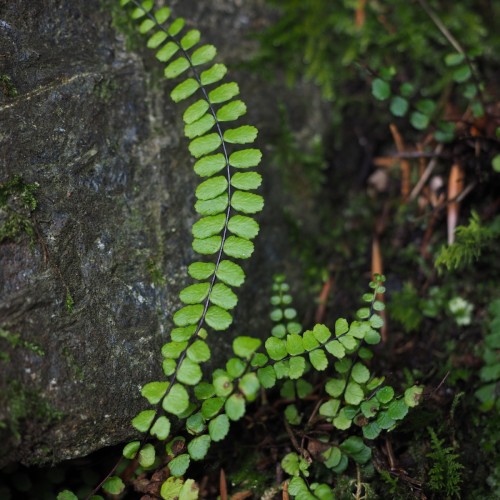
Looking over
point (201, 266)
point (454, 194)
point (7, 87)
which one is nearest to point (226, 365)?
point (201, 266)

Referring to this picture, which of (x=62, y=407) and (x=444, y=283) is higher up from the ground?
(x=62, y=407)

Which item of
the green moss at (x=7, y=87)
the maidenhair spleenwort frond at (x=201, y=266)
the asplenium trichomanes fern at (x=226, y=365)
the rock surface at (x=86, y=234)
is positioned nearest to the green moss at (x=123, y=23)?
the rock surface at (x=86, y=234)

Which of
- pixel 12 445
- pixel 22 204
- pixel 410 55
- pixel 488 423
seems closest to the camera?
pixel 12 445

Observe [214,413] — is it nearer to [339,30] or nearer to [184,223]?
[184,223]

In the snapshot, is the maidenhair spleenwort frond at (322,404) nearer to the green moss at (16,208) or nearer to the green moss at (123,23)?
the green moss at (16,208)

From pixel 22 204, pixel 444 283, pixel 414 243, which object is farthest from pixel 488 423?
pixel 22 204

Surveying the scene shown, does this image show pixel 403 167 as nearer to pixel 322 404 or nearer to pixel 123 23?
pixel 322 404
